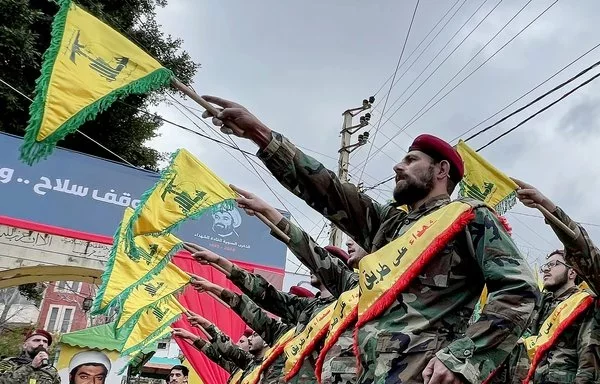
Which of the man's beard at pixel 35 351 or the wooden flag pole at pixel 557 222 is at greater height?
the wooden flag pole at pixel 557 222

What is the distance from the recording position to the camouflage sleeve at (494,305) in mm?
1696

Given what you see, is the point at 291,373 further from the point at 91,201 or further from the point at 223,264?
the point at 91,201

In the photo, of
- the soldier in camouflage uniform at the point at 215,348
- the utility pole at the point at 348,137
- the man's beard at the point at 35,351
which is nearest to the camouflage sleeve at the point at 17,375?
the man's beard at the point at 35,351

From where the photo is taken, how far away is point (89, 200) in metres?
8.42

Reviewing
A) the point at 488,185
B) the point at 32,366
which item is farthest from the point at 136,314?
the point at 488,185

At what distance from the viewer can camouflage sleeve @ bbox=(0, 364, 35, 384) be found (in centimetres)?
611

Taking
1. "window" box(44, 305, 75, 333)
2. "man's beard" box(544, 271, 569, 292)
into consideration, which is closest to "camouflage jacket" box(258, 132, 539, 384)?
"man's beard" box(544, 271, 569, 292)

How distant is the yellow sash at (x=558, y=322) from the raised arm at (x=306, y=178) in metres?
1.70

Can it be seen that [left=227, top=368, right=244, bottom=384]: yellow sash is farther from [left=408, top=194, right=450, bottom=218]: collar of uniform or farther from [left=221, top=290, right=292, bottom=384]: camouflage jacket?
[left=408, top=194, right=450, bottom=218]: collar of uniform

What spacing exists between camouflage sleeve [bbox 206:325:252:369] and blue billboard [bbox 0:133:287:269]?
2.43 m

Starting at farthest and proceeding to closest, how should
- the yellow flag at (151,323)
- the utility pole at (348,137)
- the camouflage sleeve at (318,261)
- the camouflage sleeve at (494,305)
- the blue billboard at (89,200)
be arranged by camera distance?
1. the utility pole at (348,137)
2. the blue billboard at (89,200)
3. the yellow flag at (151,323)
4. the camouflage sleeve at (318,261)
5. the camouflage sleeve at (494,305)

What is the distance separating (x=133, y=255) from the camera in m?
5.81

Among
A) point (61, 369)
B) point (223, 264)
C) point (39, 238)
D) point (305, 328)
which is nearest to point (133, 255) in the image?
point (223, 264)

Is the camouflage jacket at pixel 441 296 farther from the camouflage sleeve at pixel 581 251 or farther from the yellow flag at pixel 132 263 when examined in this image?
the yellow flag at pixel 132 263
